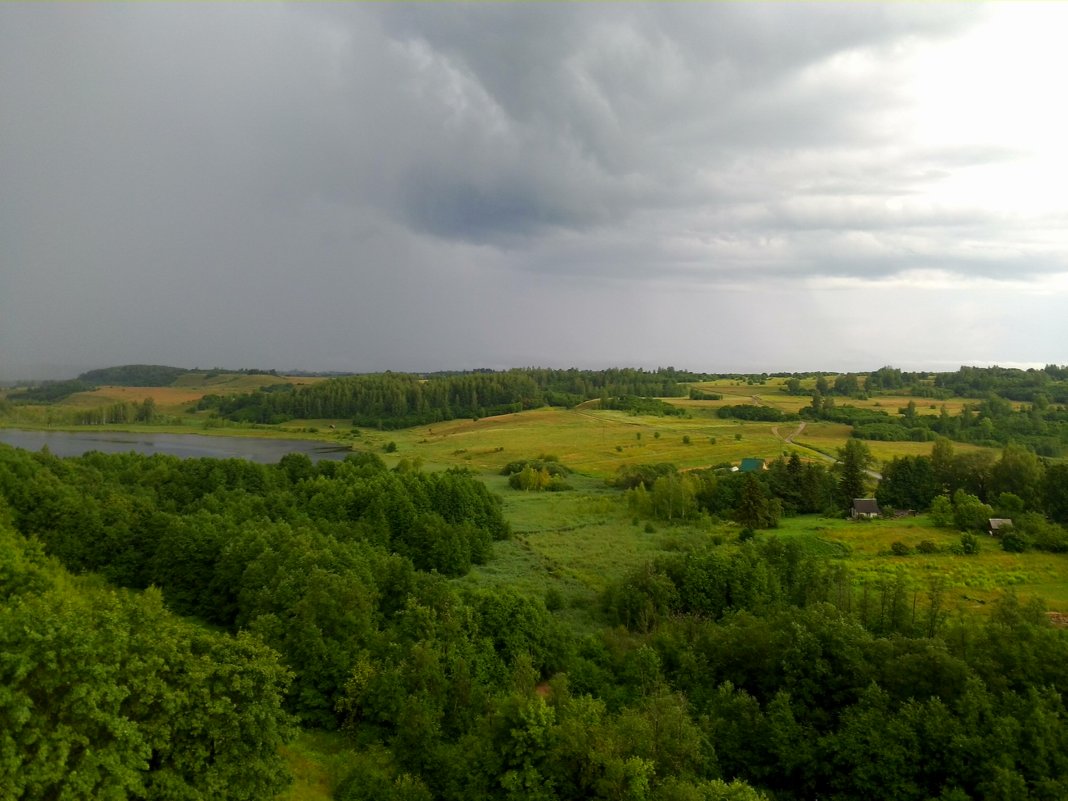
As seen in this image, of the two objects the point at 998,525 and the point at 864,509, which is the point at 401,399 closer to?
the point at 864,509

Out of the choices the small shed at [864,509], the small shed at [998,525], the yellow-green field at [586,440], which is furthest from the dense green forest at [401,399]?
the small shed at [998,525]

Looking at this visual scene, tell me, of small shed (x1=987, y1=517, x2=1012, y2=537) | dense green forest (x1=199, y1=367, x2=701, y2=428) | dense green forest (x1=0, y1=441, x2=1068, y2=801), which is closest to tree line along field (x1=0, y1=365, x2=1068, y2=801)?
dense green forest (x1=0, y1=441, x2=1068, y2=801)

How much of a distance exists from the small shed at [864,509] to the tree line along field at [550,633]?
186 cm

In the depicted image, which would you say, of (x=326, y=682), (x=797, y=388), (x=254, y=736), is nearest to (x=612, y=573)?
(x=326, y=682)

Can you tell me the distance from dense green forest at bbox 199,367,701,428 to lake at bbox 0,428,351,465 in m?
26.7

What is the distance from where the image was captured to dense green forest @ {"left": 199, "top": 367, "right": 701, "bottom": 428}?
14562 cm

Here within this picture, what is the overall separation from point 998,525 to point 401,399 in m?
128

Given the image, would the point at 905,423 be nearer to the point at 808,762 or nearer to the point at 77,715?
the point at 808,762

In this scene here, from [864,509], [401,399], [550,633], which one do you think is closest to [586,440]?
[864,509]

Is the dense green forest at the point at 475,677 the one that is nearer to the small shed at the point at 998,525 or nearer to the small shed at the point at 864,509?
the small shed at the point at 998,525

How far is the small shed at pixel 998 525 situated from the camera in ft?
145

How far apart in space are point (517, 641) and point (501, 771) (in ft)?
26.5

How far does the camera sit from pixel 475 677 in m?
22.8

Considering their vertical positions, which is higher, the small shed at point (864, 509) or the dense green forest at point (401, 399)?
the dense green forest at point (401, 399)
